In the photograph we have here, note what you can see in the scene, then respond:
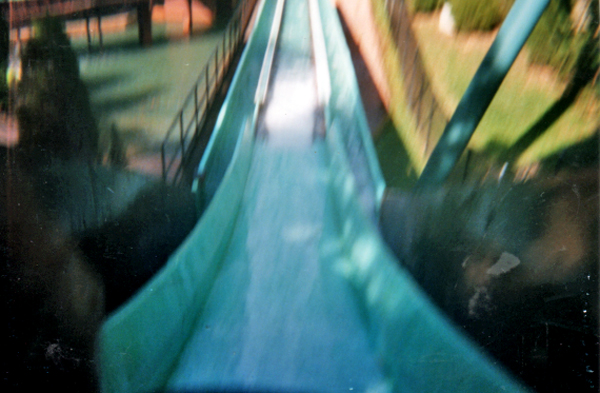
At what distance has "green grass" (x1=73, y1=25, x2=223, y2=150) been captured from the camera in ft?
4.21

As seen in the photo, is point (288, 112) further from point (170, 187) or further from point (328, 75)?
point (170, 187)

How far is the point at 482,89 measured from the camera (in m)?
1.26

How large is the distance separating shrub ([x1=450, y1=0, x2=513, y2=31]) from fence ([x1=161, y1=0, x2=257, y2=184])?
62 centimetres

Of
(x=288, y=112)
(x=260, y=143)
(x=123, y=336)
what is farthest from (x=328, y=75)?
(x=123, y=336)

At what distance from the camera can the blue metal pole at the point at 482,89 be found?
1178 mm

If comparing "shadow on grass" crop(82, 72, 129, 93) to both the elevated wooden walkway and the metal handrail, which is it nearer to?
the elevated wooden walkway

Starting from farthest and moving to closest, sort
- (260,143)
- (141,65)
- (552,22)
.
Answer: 1. (260,143)
2. (141,65)
3. (552,22)

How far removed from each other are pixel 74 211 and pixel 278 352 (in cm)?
81

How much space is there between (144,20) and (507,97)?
1074 mm

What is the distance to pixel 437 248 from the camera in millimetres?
1400

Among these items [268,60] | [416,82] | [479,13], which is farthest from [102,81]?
[479,13]

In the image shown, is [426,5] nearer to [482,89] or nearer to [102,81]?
[482,89]

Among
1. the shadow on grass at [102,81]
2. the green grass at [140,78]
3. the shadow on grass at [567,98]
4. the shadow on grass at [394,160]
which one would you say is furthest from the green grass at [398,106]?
the shadow on grass at [102,81]

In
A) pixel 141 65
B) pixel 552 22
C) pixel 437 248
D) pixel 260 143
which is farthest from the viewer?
pixel 260 143
